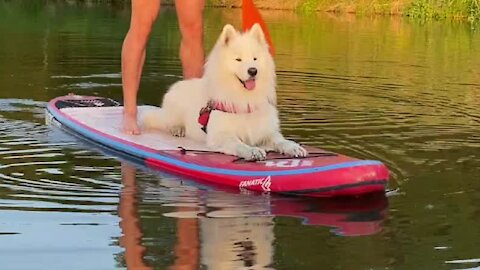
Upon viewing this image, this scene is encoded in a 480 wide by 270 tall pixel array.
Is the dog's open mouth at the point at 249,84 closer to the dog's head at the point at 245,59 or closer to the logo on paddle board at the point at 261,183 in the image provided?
the dog's head at the point at 245,59

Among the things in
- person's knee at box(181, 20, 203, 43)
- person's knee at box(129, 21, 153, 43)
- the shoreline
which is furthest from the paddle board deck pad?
the shoreline

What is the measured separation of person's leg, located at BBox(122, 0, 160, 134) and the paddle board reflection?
4.06ft

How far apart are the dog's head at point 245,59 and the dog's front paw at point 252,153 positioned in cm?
48

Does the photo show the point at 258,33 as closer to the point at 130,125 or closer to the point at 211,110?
the point at 211,110

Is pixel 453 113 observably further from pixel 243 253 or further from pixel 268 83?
pixel 243 253

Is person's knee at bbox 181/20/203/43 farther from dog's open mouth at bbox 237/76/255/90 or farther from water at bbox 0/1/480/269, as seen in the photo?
dog's open mouth at bbox 237/76/255/90

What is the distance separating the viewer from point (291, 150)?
604 cm

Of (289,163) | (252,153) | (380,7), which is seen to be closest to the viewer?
(289,163)

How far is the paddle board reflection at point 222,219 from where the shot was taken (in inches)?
168

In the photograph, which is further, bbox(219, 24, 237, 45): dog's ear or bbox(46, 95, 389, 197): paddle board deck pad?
bbox(219, 24, 237, 45): dog's ear

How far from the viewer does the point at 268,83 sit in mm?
6398

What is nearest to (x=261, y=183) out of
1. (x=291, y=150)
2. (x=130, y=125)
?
(x=291, y=150)

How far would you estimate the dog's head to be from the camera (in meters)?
6.25

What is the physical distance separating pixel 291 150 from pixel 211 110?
2.22 ft
